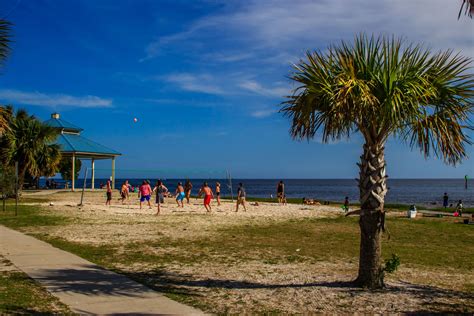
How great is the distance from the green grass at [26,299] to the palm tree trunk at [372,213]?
449cm

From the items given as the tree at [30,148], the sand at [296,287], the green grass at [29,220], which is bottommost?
the green grass at [29,220]

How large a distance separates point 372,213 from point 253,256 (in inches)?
165

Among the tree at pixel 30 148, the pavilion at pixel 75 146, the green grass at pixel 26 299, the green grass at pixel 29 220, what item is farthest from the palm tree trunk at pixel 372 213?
the pavilion at pixel 75 146

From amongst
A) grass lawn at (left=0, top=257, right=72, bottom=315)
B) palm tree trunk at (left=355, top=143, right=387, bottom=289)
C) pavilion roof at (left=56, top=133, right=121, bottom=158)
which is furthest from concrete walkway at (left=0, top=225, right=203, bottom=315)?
pavilion roof at (left=56, top=133, right=121, bottom=158)

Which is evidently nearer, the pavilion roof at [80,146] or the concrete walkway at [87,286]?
the concrete walkway at [87,286]

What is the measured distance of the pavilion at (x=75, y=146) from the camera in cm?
4334

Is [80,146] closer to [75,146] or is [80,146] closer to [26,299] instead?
[75,146]

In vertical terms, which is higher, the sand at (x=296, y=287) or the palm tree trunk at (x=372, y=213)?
the palm tree trunk at (x=372, y=213)

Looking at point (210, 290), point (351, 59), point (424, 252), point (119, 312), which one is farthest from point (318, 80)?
point (424, 252)

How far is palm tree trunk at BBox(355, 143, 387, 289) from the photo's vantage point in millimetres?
7156

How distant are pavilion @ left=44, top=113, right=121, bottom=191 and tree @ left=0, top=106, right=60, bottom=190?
7922 mm

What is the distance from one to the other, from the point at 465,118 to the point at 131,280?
19.8 ft

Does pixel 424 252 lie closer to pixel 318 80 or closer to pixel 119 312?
pixel 318 80

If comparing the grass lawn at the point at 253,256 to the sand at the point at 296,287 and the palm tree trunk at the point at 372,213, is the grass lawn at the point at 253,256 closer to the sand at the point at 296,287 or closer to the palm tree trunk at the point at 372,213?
the sand at the point at 296,287
